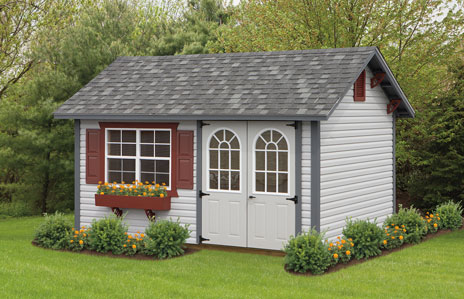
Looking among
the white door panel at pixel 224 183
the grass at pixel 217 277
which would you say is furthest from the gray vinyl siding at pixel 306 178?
the white door panel at pixel 224 183

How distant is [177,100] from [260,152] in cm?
211

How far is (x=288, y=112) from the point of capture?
11.8m

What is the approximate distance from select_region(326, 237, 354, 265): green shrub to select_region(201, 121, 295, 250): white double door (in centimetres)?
96

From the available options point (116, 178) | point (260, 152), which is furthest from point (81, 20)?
point (260, 152)

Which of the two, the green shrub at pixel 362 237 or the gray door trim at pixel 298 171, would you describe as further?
the gray door trim at pixel 298 171

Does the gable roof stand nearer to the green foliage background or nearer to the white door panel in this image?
the white door panel

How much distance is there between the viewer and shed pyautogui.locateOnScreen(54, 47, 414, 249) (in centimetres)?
1218

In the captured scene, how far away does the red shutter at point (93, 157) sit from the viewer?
45.6 ft

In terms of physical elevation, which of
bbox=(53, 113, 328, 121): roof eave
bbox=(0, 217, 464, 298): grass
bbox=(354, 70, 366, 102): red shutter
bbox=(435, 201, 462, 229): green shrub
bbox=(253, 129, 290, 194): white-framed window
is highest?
bbox=(354, 70, 366, 102): red shutter

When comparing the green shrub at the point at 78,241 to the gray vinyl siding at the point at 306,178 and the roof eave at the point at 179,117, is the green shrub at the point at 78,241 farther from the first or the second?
the gray vinyl siding at the point at 306,178

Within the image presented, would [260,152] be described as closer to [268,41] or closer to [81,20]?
[268,41]

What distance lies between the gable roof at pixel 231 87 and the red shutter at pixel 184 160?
0.52m

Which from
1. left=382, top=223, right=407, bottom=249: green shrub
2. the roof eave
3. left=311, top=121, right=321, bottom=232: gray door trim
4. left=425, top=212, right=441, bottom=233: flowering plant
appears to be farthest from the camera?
left=425, top=212, right=441, bottom=233: flowering plant

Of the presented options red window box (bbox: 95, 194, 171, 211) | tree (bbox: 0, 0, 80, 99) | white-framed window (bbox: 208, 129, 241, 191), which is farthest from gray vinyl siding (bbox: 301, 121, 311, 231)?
tree (bbox: 0, 0, 80, 99)
